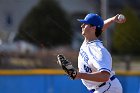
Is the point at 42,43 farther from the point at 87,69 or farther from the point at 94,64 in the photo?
the point at 94,64

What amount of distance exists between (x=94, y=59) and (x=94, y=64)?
1.8 inches

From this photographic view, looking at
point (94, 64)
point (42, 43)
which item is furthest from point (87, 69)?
point (42, 43)

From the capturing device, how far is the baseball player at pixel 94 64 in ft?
14.5

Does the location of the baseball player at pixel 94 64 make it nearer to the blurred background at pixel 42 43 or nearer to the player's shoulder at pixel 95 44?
the player's shoulder at pixel 95 44

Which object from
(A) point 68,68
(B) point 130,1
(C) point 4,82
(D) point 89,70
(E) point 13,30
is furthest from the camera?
(B) point 130,1

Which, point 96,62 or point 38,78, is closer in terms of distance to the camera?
point 96,62

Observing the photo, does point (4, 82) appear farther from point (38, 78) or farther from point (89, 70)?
point (89, 70)

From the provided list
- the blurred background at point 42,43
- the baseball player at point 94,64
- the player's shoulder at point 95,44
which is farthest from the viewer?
the blurred background at point 42,43

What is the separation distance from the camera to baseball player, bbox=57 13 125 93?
443cm

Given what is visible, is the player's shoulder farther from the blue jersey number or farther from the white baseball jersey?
the blue jersey number

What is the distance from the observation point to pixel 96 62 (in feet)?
15.0

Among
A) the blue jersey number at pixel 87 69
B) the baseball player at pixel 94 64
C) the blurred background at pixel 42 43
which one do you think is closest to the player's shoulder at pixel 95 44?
the baseball player at pixel 94 64

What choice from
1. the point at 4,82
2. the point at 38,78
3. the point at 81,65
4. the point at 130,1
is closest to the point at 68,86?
the point at 38,78

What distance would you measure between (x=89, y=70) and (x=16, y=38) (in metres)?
3.77
